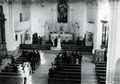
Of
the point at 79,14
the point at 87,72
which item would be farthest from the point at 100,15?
the point at 87,72

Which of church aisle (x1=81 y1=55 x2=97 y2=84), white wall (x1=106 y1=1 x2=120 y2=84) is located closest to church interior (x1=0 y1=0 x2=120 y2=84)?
church aisle (x1=81 y1=55 x2=97 y2=84)

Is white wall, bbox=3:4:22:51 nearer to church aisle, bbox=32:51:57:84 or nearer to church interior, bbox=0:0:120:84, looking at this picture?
church interior, bbox=0:0:120:84

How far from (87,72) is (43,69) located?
1.08 metres

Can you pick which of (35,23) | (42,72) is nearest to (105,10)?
(35,23)

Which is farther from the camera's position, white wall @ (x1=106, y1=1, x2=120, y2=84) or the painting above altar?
the painting above altar

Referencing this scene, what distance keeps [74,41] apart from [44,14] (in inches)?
38.8

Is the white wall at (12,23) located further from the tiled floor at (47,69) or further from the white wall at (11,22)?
the tiled floor at (47,69)

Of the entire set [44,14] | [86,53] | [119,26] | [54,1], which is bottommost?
[86,53]

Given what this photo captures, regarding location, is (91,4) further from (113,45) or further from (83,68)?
(83,68)

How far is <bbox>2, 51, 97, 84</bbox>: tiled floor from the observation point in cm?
473

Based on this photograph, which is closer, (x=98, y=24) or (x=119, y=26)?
(x=119, y=26)

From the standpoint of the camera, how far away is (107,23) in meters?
4.33

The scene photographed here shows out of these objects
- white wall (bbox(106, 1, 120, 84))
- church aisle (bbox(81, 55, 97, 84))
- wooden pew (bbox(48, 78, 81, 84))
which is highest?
white wall (bbox(106, 1, 120, 84))

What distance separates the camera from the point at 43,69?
498 cm
